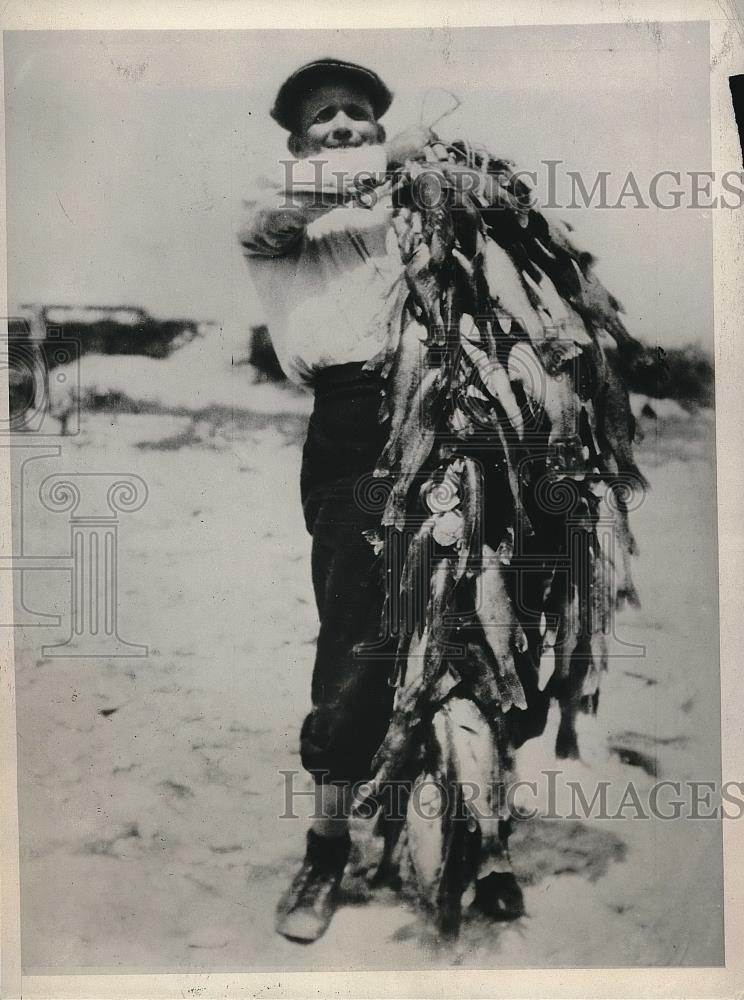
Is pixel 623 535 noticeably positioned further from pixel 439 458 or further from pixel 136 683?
pixel 136 683

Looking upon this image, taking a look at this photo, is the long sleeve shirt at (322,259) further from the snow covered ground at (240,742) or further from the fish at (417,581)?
the fish at (417,581)

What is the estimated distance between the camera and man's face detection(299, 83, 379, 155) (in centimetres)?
112

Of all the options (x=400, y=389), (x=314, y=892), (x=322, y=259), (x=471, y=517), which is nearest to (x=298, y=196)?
(x=322, y=259)

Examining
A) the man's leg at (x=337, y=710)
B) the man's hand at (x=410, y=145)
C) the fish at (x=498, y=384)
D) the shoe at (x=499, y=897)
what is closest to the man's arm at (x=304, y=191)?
the man's hand at (x=410, y=145)

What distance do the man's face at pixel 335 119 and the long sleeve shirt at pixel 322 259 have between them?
2 cm

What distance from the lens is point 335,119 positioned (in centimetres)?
112

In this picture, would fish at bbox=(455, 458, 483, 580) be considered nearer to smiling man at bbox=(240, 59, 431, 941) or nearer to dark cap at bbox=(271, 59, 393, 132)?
smiling man at bbox=(240, 59, 431, 941)

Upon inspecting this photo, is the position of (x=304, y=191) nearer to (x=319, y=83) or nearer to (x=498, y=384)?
(x=319, y=83)

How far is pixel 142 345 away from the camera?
1.12 meters

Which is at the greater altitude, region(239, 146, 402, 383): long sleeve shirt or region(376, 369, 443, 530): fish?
region(239, 146, 402, 383): long sleeve shirt

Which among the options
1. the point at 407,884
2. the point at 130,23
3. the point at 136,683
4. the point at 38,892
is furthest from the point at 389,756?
the point at 130,23

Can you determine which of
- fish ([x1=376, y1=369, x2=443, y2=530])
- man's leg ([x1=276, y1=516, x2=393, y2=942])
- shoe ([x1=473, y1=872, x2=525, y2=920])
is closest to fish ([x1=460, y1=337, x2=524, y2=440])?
fish ([x1=376, y1=369, x2=443, y2=530])

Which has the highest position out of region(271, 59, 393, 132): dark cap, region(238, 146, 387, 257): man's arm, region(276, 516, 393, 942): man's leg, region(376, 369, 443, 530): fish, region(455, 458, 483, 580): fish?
region(271, 59, 393, 132): dark cap

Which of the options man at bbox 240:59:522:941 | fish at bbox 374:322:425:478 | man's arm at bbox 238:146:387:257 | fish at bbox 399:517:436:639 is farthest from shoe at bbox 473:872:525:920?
man's arm at bbox 238:146:387:257
